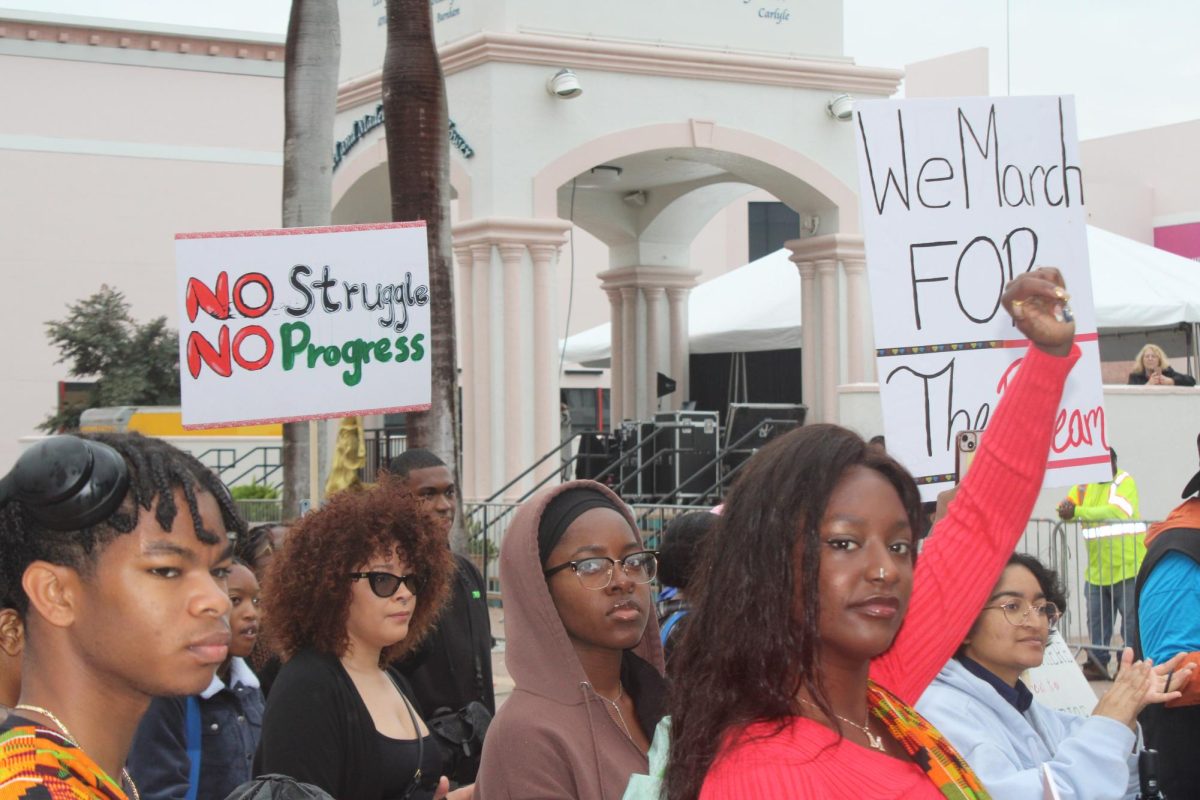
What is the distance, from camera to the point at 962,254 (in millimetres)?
5258

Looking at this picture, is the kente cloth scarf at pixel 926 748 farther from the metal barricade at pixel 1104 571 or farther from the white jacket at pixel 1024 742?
the metal barricade at pixel 1104 571

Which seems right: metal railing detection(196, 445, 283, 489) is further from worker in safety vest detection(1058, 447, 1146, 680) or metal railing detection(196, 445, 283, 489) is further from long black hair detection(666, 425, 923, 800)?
long black hair detection(666, 425, 923, 800)

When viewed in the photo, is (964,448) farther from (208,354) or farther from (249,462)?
(249,462)

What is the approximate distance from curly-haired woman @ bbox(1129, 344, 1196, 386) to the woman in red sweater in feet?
43.0

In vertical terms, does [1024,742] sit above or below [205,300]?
below

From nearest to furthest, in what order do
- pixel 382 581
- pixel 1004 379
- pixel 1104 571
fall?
pixel 382 581, pixel 1004 379, pixel 1104 571

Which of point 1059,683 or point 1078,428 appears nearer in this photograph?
point 1059,683

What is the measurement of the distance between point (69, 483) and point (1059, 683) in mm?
3709

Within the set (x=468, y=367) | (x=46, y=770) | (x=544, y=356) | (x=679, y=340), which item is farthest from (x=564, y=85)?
(x=46, y=770)

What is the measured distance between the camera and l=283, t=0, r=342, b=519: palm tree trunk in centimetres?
1326

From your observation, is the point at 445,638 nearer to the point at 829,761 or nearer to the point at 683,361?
the point at 829,761

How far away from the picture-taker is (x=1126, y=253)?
734 inches

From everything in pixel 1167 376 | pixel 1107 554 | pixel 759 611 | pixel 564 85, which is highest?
pixel 564 85

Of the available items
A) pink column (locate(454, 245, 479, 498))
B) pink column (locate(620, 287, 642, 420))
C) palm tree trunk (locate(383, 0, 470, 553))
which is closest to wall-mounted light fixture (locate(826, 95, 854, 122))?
pink column (locate(454, 245, 479, 498))
